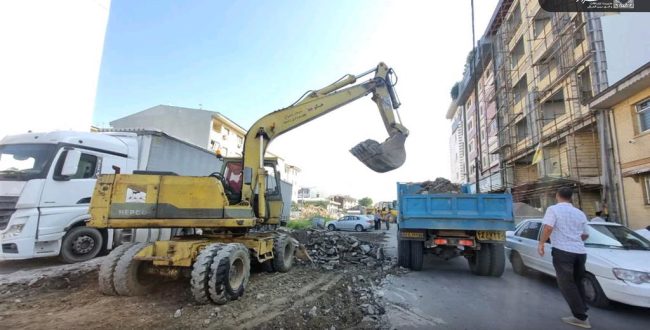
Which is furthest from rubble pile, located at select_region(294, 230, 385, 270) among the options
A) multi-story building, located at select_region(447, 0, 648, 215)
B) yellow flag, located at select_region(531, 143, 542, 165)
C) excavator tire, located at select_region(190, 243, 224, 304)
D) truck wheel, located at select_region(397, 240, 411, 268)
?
yellow flag, located at select_region(531, 143, 542, 165)

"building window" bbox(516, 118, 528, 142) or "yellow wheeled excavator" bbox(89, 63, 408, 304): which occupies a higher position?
"building window" bbox(516, 118, 528, 142)

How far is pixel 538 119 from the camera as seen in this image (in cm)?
2020

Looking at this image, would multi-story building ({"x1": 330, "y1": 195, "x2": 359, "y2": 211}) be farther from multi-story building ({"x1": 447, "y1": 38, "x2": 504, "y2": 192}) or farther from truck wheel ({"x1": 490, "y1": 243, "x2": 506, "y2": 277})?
truck wheel ({"x1": 490, "y1": 243, "x2": 506, "y2": 277})

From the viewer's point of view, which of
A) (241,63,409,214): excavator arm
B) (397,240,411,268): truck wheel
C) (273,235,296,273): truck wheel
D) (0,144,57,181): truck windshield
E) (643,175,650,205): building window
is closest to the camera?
(241,63,409,214): excavator arm

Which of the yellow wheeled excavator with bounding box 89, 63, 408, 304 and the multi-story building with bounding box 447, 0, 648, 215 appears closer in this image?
the yellow wheeled excavator with bounding box 89, 63, 408, 304

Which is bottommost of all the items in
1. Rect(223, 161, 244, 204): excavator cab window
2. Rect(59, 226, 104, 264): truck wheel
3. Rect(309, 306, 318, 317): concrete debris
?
Rect(309, 306, 318, 317): concrete debris

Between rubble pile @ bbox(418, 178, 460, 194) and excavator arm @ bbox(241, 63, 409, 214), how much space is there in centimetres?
150

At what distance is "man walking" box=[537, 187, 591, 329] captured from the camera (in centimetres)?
442

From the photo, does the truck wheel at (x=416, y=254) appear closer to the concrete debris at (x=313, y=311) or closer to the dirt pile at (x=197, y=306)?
the dirt pile at (x=197, y=306)

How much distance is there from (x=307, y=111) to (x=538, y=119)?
18.2 m

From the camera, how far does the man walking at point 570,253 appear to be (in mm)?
4418

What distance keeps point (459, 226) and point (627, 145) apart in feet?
35.4

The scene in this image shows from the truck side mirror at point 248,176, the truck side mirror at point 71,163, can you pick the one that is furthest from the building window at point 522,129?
the truck side mirror at point 71,163

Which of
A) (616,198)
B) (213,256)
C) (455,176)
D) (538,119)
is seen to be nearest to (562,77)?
(538,119)
